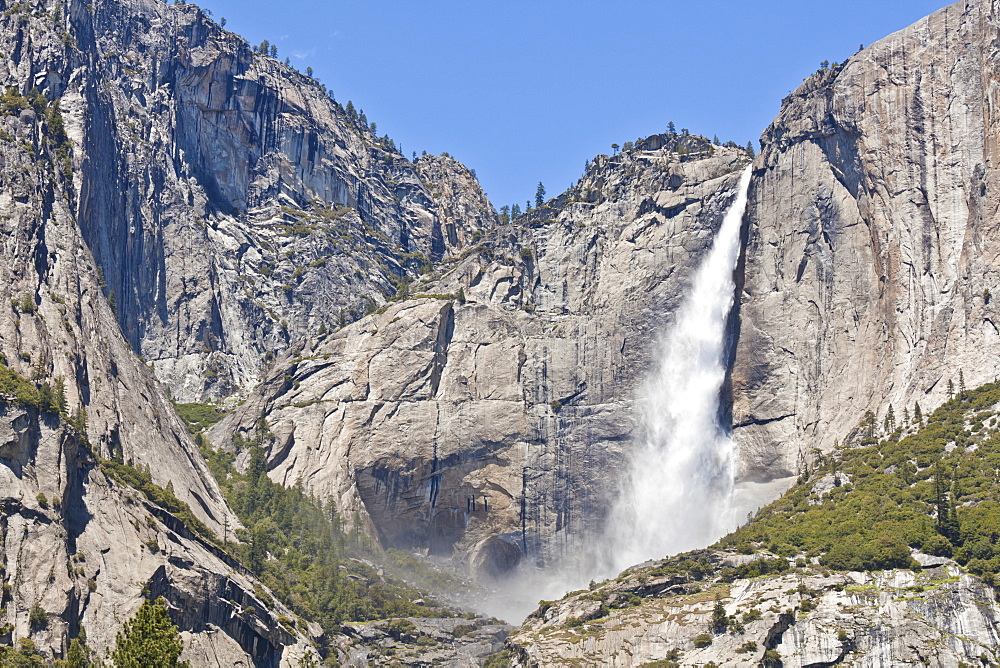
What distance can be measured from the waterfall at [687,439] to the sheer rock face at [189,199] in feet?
174

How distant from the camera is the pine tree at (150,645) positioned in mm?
57906

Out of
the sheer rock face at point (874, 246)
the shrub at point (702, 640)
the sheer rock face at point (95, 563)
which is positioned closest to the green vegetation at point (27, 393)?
the sheer rock face at point (95, 563)

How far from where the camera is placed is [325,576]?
12106cm

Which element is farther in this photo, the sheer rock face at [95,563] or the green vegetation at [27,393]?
the green vegetation at [27,393]

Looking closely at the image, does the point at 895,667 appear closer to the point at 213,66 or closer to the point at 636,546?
the point at 636,546

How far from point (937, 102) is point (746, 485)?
42.8 m

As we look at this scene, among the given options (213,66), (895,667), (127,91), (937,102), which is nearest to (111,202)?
(127,91)

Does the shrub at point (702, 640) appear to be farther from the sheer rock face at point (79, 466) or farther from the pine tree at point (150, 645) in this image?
the pine tree at point (150, 645)

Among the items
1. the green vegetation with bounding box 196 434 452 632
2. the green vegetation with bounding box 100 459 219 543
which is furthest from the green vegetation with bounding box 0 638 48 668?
the green vegetation with bounding box 196 434 452 632

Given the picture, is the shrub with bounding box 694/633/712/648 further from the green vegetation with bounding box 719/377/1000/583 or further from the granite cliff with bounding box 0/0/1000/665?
the green vegetation with bounding box 719/377/1000/583

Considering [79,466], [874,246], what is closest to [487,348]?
[874,246]

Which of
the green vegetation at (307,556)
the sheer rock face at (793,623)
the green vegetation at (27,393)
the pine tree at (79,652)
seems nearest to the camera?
the pine tree at (79,652)

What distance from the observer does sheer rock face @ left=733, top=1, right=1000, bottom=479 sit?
115 metres

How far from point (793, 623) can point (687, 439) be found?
4510cm
